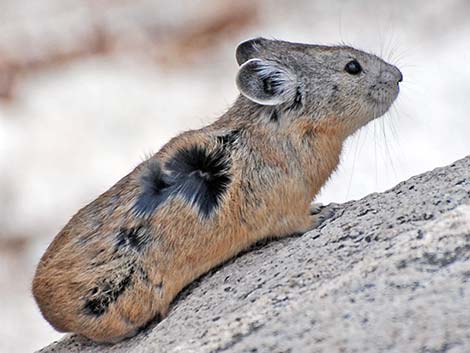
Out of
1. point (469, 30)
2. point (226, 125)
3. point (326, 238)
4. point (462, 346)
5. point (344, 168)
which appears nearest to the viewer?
point (462, 346)

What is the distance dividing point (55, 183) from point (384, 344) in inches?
265

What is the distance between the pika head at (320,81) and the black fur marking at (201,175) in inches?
16.7

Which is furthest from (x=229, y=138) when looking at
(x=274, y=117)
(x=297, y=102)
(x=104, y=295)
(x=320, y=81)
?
(x=104, y=295)

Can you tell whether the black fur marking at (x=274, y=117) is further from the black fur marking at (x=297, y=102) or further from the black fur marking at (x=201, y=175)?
the black fur marking at (x=201, y=175)

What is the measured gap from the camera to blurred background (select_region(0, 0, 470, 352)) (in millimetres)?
9367

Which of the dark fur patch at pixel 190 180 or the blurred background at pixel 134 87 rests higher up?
the blurred background at pixel 134 87

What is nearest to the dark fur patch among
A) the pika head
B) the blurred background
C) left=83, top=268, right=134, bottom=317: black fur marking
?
left=83, top=268, right=134, bottom=317: black fur marking

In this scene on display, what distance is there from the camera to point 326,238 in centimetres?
462

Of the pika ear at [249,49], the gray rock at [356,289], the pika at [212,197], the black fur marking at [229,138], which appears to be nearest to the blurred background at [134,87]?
the pika ear at [249,49]

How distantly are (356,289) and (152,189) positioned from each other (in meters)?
1.44

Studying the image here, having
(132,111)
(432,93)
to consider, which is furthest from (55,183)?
(432,93)

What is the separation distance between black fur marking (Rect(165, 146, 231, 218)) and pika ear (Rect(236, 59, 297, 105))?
0.36 meters

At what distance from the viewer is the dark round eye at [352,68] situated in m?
5.70

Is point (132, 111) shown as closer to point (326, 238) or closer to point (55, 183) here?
point (55, 183)
